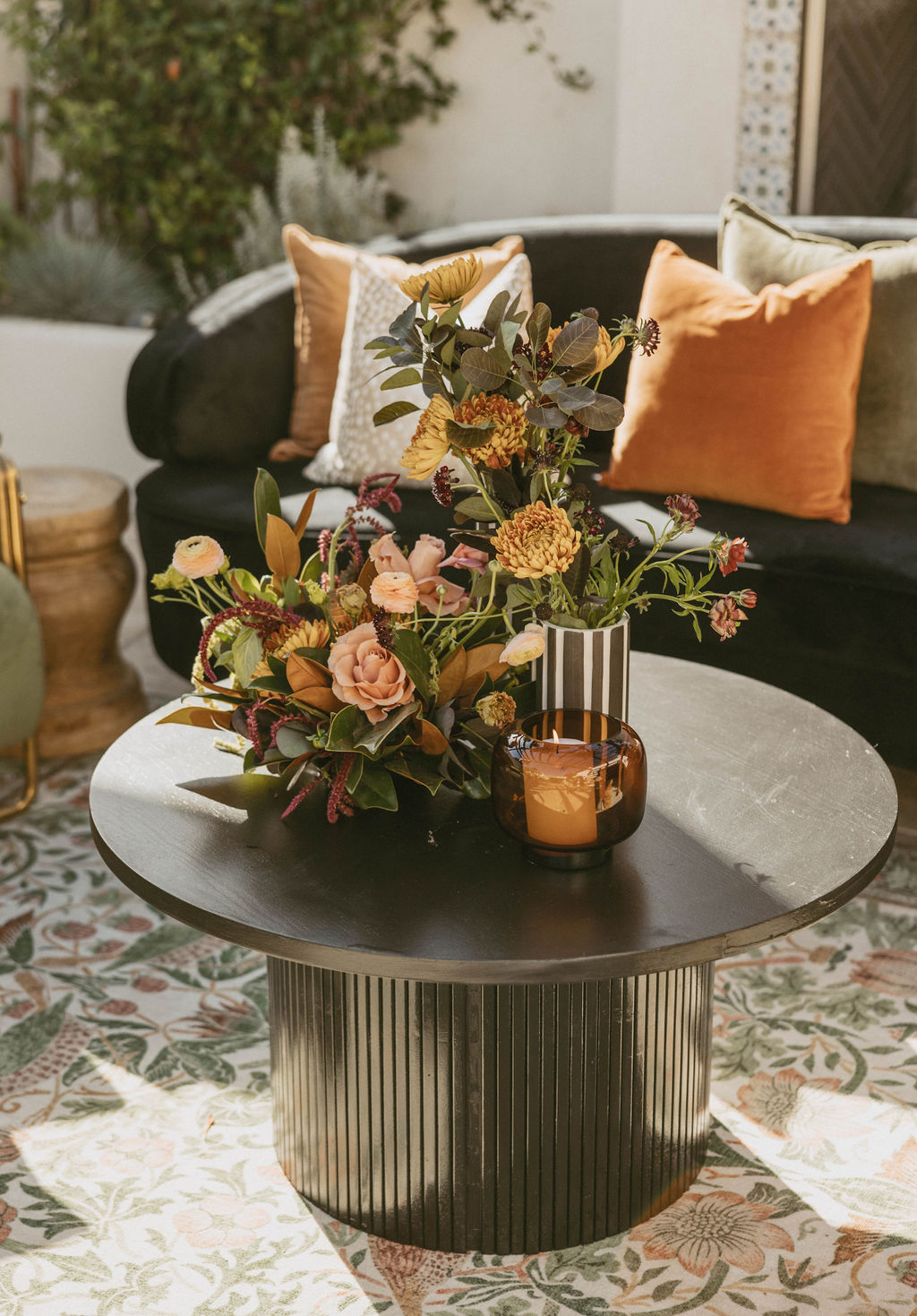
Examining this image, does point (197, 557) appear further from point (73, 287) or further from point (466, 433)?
point (73, 287)

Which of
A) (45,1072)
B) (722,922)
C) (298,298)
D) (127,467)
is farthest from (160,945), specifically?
(127,467)

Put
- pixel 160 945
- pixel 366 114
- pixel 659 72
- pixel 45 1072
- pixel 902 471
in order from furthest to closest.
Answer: pixel 366 114, pixel 659 72, pixel 902 471, pixel 160 945, pixel 45 1072

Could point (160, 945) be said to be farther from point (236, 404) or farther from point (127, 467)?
point (127, 467)

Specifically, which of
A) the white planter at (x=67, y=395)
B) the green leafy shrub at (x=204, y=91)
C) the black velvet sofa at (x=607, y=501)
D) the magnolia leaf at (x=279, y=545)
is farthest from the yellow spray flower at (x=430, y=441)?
the green leafy shrub at (x=204, y=91)

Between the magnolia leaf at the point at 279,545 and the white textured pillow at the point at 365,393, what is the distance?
1.18 metres

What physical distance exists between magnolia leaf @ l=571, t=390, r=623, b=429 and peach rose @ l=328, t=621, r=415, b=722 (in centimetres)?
34

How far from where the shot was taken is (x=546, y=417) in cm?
134

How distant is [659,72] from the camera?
367 centimetres

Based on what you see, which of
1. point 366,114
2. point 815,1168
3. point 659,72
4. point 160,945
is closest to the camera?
point 815,1168

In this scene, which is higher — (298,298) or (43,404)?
(298,298)

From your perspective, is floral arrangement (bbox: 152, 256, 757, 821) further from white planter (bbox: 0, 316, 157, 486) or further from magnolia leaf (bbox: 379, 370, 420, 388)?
white planter (bbox: 0, 316, 157, 486)

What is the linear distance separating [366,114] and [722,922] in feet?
12.1

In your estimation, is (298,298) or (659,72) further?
(659,72)

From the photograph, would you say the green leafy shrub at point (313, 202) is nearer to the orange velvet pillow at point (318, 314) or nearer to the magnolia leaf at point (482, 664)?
the orange velvet pillow at point (318, 314)
